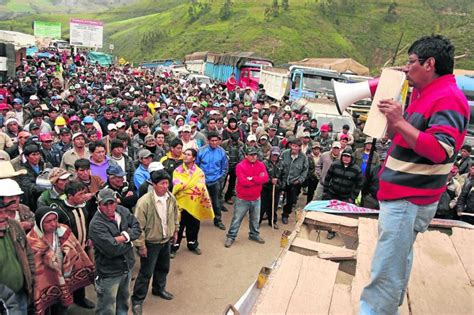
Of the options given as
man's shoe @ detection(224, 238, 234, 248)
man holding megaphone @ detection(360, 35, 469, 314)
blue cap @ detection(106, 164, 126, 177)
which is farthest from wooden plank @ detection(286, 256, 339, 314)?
man's shoe @ detection(224, 238, 234, 248)

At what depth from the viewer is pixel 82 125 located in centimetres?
870

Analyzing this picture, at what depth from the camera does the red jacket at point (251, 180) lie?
279 inches

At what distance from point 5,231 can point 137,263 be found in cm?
298

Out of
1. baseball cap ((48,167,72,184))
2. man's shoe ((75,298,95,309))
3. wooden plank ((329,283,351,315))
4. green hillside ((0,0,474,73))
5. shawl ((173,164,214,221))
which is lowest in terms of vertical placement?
man's shoe ((75,298,95,309))

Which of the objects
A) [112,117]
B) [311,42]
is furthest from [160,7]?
[112,117]

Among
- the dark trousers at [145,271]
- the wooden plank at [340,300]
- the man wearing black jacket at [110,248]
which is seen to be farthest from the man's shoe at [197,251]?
the wooden plank at [340,300]

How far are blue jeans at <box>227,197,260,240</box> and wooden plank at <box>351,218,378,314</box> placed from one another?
3.26 metres

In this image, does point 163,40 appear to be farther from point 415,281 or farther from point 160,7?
point 415,281

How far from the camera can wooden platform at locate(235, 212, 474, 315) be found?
8.53 feet

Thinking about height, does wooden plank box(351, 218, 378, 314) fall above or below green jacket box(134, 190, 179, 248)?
Result: above

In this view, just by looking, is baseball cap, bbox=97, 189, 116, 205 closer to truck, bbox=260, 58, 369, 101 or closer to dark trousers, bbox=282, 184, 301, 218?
dark trousers, bbox=282, 184, 301, 218

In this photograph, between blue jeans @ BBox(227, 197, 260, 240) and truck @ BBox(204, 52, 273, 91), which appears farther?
truck @ BBox(204, 52, 273, 91)

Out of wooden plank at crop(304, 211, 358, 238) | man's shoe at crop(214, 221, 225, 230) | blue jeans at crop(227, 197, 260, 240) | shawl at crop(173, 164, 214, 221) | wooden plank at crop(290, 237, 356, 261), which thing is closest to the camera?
wooden plank at crop(290, 237, 356, 261)

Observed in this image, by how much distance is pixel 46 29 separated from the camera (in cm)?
6481
